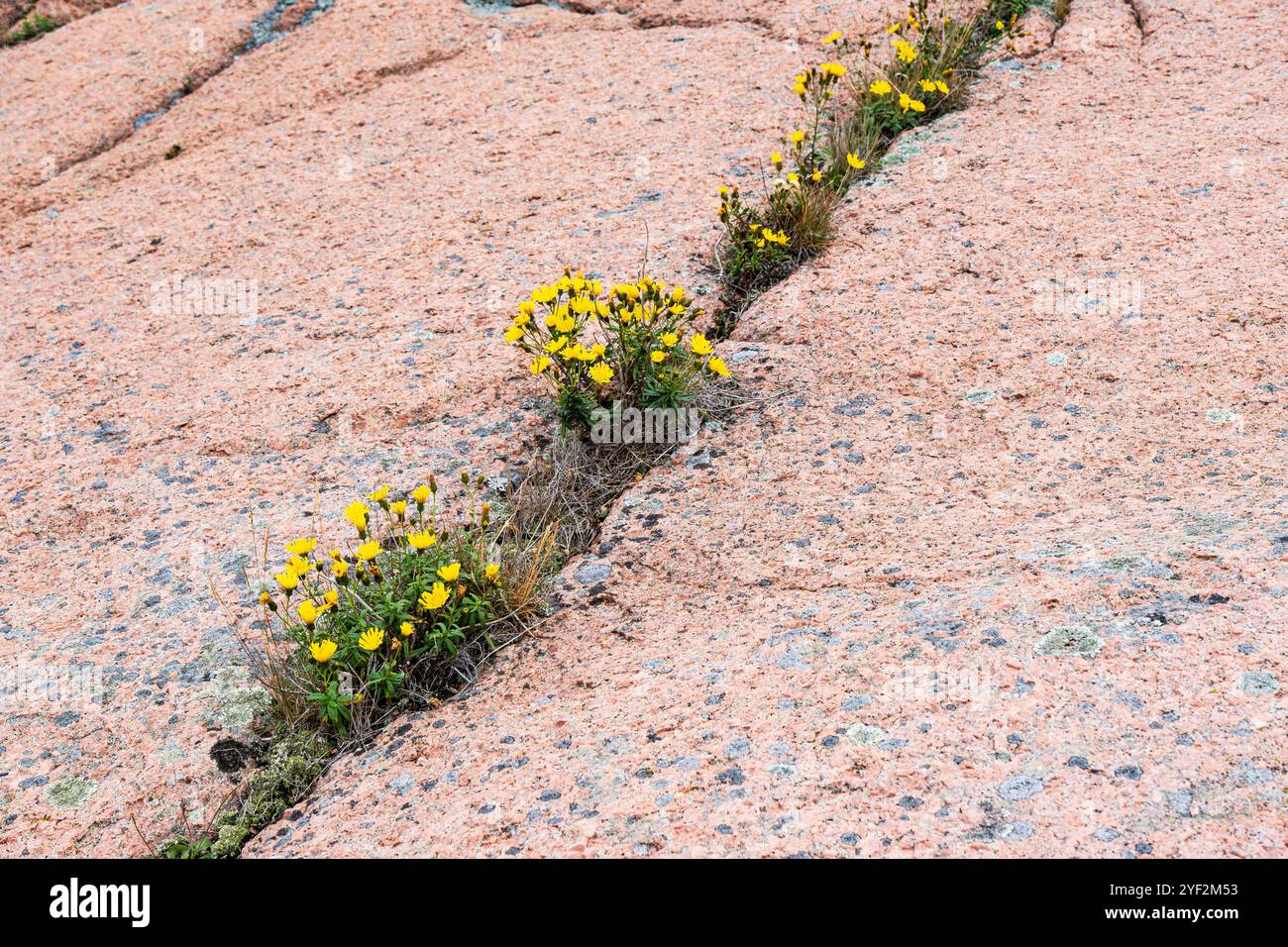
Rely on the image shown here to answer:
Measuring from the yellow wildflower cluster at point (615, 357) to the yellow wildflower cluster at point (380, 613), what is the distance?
673 millimetres

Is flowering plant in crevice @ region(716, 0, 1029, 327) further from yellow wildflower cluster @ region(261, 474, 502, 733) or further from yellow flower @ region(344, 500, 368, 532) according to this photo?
yellow flower @ region(344, 500, 368, 532)

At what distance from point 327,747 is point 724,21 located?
5.21m

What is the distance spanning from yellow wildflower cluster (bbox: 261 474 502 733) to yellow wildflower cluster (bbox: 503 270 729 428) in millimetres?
673

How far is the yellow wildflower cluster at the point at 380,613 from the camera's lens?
8.61 feet

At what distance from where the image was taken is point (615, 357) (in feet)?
11.7

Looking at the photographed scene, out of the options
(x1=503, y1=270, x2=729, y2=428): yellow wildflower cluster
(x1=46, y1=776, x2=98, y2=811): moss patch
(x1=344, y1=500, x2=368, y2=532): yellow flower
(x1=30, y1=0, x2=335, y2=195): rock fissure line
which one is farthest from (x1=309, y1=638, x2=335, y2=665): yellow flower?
(x1=30, y1=0, x2=335, y2=195): rock fissure line

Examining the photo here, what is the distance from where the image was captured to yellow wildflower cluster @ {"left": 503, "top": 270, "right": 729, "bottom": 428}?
3404 mm

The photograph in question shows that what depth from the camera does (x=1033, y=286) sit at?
3912 mm

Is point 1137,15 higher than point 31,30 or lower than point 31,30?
lower

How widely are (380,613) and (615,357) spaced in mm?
1340

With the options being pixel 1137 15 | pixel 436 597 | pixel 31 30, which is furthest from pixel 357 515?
pixel 31 30

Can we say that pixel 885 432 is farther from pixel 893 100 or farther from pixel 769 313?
pixel 893 100

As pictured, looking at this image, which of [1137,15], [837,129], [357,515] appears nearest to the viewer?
[357,515]

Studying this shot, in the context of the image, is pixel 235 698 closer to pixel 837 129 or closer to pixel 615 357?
pixel 615 357
